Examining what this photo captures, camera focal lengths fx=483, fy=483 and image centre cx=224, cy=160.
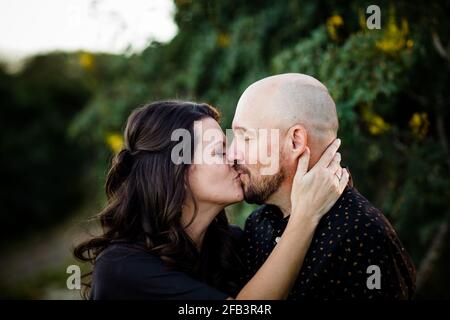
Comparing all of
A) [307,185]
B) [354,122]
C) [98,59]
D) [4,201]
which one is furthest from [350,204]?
[4,201]

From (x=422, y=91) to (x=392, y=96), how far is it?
294 mm

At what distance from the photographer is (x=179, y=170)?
8.04 feet

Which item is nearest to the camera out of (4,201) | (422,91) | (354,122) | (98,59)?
(354,122)

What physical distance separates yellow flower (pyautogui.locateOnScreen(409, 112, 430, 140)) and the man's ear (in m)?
1.37

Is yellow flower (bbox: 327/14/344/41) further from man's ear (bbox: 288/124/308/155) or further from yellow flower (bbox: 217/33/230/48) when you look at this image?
man's ear (bbox: 288/124/308/155)

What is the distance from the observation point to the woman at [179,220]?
2.08m

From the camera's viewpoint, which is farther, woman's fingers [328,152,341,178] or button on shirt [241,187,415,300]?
woman's fingers [328,152,341,178]

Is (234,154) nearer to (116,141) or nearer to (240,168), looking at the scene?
(240,168)

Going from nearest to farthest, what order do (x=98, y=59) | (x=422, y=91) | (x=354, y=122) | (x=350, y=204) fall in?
(x=350, y=204) → (x=354, y=122) → (x=422, y=91) → (x=98, y=59)

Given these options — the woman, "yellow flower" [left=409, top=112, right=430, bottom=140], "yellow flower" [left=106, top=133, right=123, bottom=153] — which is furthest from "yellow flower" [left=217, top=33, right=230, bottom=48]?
the woman

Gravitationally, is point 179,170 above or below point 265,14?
below

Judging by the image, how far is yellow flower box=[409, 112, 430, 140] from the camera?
329 cm

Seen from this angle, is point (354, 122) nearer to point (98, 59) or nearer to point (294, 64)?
point (294, 64)

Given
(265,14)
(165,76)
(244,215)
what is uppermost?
(265,14)
